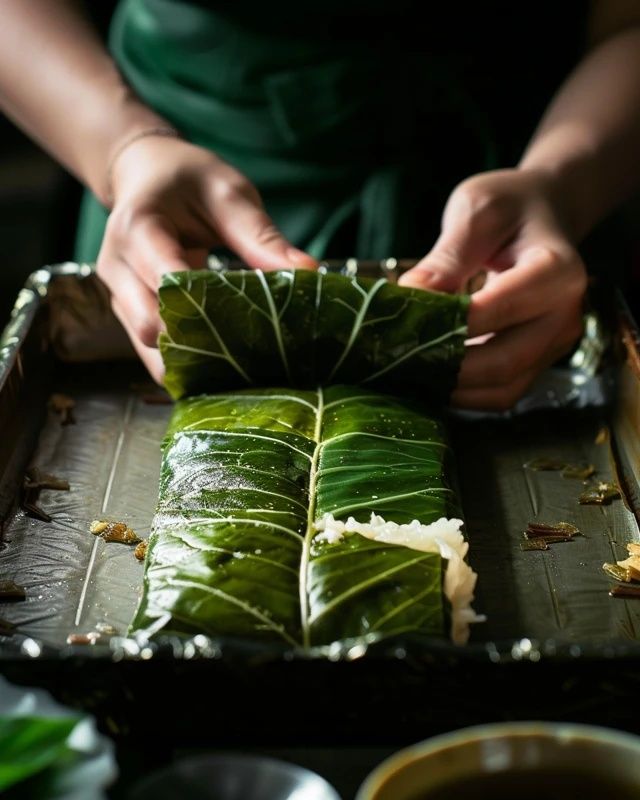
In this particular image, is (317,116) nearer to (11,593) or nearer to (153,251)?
(153,251)

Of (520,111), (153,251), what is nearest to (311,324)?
(153,251)

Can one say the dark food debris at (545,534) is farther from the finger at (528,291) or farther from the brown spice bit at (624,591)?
the finger at (528,291)

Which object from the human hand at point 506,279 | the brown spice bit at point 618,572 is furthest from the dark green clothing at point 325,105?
the brown spice bit at point 618,572

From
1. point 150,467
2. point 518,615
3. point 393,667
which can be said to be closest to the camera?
point 393,667

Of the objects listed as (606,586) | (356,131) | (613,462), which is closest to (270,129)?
(356,131)

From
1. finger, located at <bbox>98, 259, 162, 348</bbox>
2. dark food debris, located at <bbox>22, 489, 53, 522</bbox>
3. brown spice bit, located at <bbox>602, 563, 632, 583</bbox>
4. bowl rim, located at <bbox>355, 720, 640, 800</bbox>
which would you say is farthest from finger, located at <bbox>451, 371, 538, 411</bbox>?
bowl rim, located at <bbox>355, 720, 640, 800</bbox>

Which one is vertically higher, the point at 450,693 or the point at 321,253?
the point at 321,253

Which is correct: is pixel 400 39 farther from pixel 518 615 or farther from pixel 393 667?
pixel 393 667
